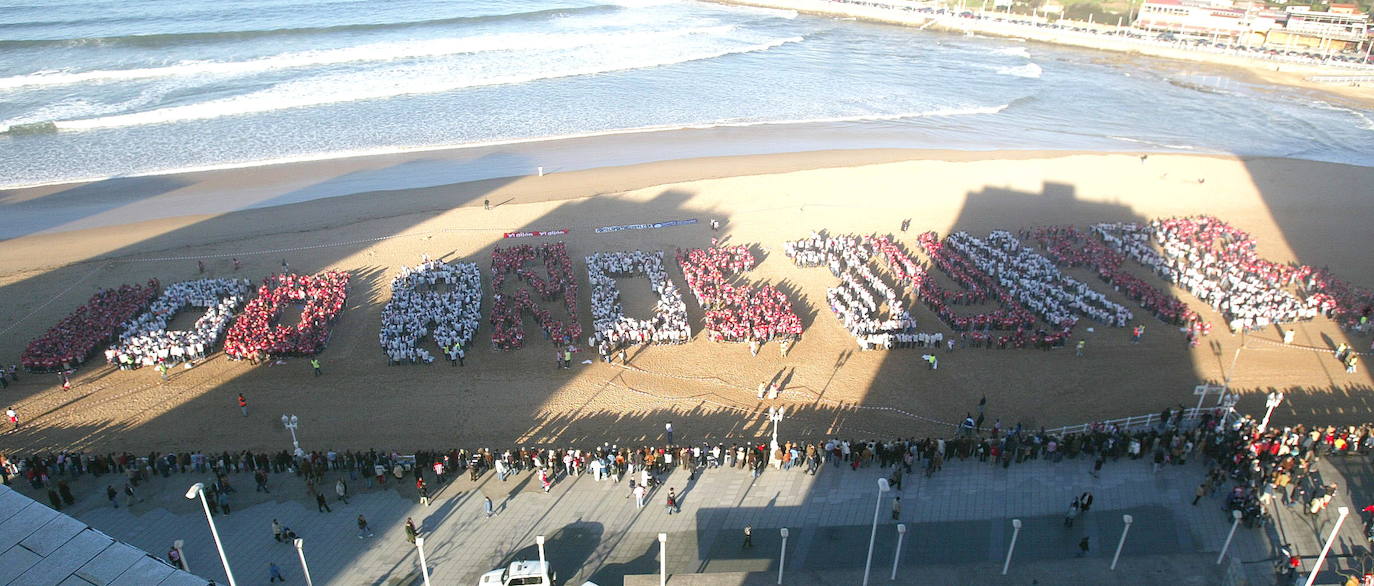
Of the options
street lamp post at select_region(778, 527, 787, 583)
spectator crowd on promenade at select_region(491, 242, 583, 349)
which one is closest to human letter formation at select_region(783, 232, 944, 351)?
spectator crowd on promenade at select_region(491, 242, 583, 349)

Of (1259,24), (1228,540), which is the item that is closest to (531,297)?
(1228,540)

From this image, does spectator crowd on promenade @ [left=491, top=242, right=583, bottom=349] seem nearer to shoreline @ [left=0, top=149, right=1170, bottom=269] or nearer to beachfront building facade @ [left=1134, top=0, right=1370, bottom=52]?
shoreline @ [left=0, top=149, right=1170, bottom=269]

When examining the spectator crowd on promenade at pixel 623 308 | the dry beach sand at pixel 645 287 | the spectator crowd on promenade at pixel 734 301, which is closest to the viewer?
the dry beach sand at pixel 645 287

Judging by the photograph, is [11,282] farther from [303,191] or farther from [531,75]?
[531,75]

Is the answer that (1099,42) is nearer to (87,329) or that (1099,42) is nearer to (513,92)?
(513,92)

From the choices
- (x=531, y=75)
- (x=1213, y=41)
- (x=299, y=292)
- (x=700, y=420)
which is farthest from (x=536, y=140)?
(x=1213, y=41)

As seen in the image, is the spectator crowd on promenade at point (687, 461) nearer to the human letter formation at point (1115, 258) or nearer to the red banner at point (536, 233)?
the human letter formation at point (1115, 258)

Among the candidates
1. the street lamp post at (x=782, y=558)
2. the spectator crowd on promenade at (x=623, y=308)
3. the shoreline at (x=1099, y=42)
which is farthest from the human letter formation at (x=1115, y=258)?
the shoreline at (x=1099, y=42)

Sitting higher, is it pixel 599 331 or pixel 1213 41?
pixel 1213 41
